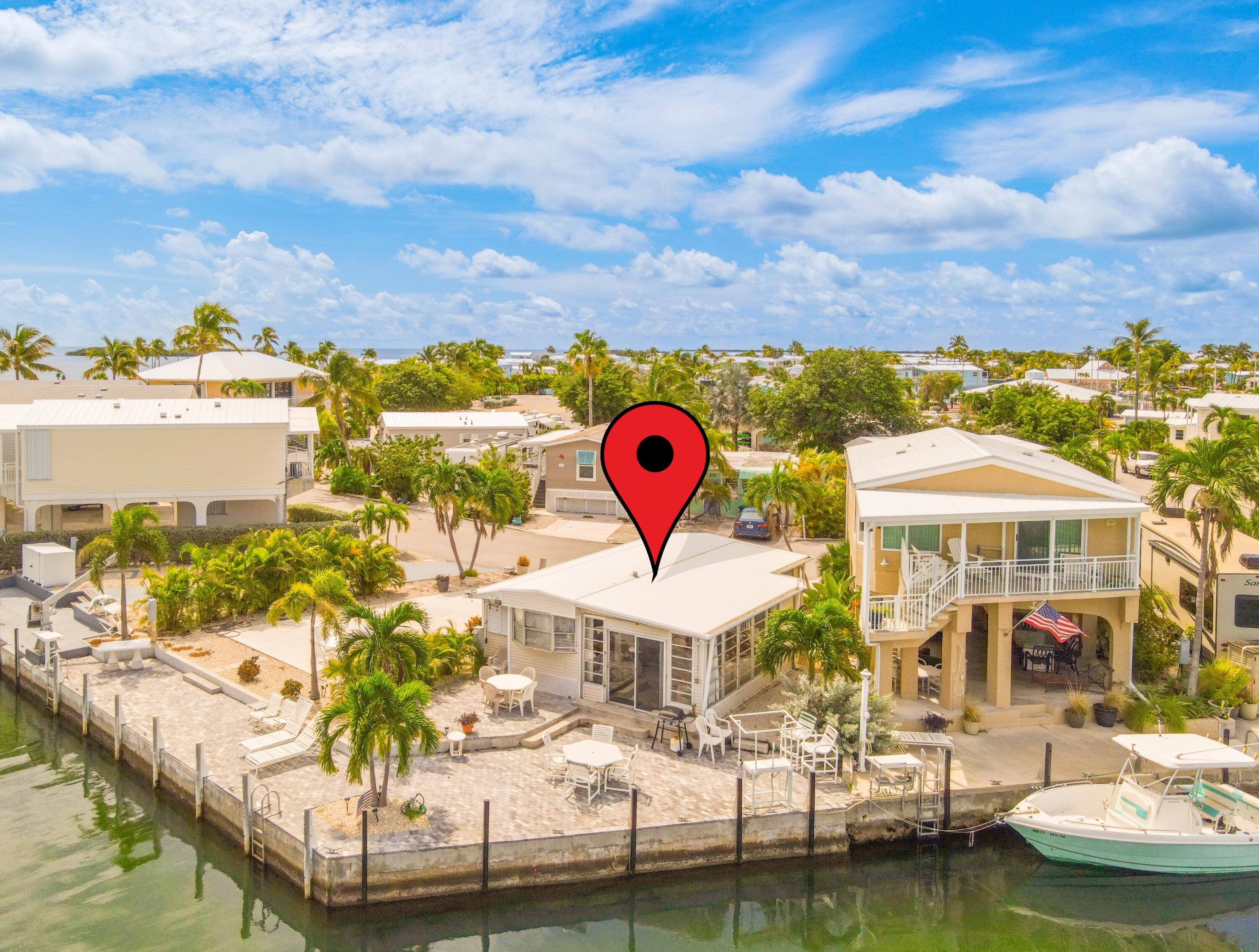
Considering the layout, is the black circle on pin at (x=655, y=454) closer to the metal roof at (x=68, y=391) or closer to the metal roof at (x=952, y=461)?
the metal roof at (x=952, y=461)

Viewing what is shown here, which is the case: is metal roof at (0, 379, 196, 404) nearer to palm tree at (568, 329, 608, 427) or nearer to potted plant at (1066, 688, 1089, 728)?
palm tree at (568, 329, 608, 427)

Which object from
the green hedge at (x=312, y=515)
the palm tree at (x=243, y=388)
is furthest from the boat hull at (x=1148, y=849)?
the palm tree at (x=243, y=388)

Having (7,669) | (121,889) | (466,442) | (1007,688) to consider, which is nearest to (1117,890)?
(1007,688)

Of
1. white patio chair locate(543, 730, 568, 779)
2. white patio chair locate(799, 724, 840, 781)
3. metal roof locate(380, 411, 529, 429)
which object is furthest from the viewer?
metal roof locate(380, 411, 529, 429)

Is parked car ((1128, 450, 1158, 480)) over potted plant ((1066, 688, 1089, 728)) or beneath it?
over

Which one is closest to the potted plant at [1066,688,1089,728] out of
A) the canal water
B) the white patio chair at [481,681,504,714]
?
the canal water

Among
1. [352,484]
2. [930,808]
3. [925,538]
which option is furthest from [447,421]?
[930,808]
